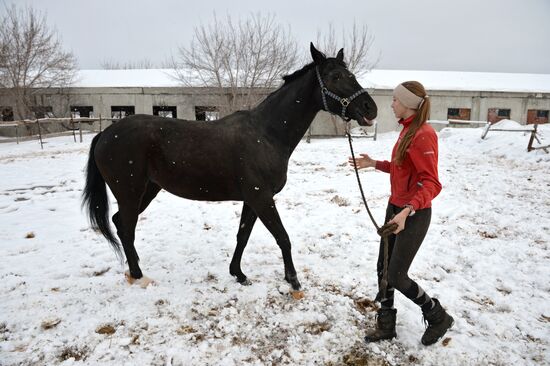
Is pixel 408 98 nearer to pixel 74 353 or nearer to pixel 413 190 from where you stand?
pixel 413 190

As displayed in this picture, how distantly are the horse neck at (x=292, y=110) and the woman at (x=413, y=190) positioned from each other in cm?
108

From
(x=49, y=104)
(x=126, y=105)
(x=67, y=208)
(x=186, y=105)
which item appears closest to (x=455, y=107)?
(x=186, y=105)

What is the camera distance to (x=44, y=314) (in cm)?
284

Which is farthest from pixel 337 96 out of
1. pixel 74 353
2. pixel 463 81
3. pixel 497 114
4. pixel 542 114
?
pixel 542 114

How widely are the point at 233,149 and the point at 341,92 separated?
3.88 ft

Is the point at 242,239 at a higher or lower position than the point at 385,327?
higher

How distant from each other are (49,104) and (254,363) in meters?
26.9

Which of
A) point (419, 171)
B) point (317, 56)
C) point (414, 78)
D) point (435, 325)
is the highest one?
point (414, 78)

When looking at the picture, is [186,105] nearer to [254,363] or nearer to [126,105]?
[126,105]

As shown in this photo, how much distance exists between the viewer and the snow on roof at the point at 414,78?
23.6m

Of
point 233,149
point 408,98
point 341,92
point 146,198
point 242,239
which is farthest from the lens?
point 146,198

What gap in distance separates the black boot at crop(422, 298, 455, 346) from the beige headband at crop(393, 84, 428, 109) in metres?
1.55

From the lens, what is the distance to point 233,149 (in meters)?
3.22

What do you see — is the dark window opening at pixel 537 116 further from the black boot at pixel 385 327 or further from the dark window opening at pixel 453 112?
the black boot at pixel 385 327
